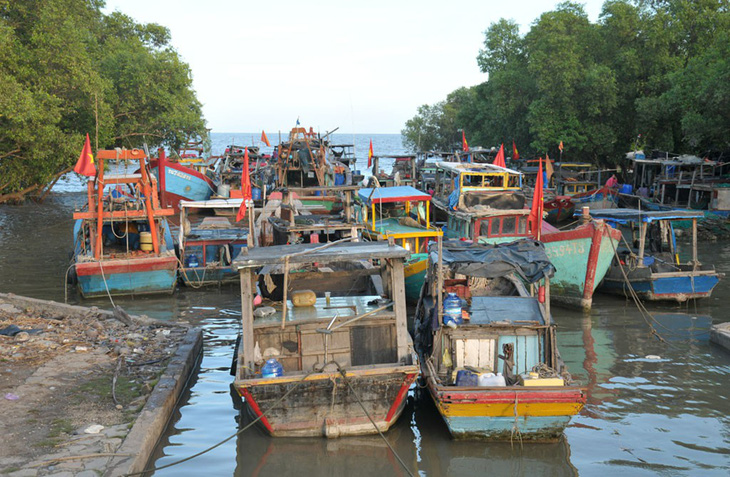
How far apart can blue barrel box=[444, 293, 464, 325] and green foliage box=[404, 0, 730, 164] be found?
720 inches

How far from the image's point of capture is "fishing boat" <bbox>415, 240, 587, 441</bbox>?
7984 millimetres

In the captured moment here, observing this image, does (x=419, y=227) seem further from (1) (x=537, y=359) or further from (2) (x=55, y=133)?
(2) (x=55, y=133)

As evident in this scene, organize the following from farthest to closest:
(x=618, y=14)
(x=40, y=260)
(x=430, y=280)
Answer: (x=618, y=14) → (x=40, y=260) → (x=430, y=280)

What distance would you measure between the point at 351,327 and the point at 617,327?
784 centimetres

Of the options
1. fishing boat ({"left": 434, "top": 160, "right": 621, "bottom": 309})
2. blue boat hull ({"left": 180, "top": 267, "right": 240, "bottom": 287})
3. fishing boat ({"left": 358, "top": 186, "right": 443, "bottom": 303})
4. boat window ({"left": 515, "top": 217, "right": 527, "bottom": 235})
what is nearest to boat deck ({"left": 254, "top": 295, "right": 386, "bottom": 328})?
fishing boat ({"left": 434, "top": 160, "right": 621, "bottom": 309})

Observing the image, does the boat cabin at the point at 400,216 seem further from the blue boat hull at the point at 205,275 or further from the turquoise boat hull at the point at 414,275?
the blue boat hull at the point at 205,275

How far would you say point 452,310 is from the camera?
355 inches

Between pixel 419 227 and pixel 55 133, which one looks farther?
pixel 55 133

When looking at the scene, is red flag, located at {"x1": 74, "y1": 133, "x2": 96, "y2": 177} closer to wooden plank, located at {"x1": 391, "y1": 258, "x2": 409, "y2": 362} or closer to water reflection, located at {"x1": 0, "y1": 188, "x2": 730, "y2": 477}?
water reflection, located at {"x1": 0, "y1": 188, "x2": 730, "y2": 477}

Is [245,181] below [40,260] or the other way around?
the other way around

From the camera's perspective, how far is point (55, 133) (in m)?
21.7

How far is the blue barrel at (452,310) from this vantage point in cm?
897

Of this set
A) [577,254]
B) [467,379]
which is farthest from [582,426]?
[577,254]

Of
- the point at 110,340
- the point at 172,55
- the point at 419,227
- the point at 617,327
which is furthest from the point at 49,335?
the point at 172,55
